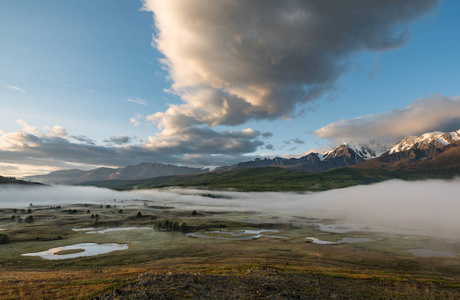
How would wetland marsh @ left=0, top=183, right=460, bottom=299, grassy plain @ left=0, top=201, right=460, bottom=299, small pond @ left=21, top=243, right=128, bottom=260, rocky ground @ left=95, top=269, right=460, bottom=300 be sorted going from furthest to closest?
small pond @ left=21, top=243, right=128, bottom=260
wetland marsh @ left=0, top=183, right=460, bottom=299
grassy plain @ left=0, top=201, right=460, bottom=299
rocky ground @ left=95, top=269, right=460, bottom=300

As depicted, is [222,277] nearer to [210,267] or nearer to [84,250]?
[210,267]

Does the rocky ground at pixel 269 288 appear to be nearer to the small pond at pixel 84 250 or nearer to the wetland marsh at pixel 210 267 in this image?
the wetland marsh at pixel 210 267

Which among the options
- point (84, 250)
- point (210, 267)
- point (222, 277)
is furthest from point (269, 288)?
point (84, 250)

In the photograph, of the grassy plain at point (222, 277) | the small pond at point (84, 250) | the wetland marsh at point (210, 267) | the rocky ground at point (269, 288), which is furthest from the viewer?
the small pond at point (84, 250)

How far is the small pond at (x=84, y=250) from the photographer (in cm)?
7738

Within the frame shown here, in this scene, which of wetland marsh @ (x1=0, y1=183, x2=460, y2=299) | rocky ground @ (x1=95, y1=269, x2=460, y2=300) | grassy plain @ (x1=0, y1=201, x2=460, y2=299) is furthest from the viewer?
wetland marsh @ (x1=0, y1=183, x2=460, y2=299)

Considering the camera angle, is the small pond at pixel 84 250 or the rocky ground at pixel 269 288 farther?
the small pond at pixel 84 250

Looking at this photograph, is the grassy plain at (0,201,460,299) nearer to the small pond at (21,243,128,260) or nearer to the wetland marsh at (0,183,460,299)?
the wetland marsh at (0,183,460,299)

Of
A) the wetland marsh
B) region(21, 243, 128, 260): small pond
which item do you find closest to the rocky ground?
the wetland marsh

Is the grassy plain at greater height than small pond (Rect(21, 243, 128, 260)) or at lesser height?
greater

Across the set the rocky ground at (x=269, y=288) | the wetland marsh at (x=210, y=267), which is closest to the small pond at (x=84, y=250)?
the wetland marsh at (x=210, y=267)

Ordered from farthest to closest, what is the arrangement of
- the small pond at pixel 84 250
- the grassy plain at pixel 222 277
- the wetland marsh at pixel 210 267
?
the small pond at pixel 84 250 → the wetland marsh at pixel 210 267 → the grassy plain at pixel 222 277

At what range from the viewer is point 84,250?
86.3 metres

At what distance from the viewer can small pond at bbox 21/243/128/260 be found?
77375 mm
